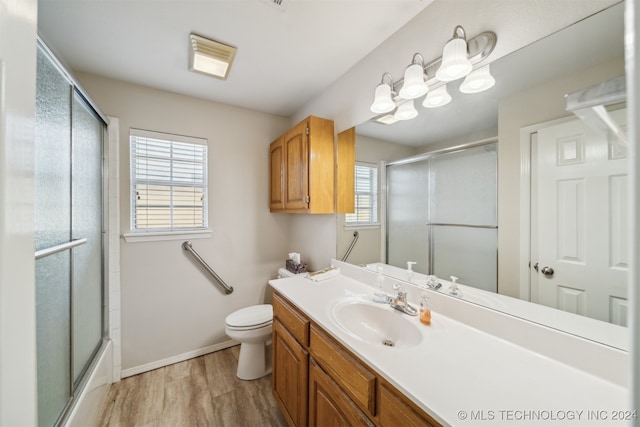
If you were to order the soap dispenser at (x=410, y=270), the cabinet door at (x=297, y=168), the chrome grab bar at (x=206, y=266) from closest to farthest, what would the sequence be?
the soap dispenser at (x=410, y=270)
the cabinet door at (x=297, y=168)
the chrome grab bar at (x=206, y=266)

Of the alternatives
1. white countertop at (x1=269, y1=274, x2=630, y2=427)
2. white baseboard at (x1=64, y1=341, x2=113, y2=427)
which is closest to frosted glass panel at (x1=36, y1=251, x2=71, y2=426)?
white baseboard at (x1=64, y1=341, x2=113, y2=427)

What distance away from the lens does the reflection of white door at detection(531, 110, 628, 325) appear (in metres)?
0.73

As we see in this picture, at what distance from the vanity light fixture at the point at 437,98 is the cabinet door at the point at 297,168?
90cm

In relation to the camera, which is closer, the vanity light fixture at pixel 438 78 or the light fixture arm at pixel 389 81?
the vanity light fixture at pixel 438 78

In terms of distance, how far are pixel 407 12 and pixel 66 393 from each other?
2676 mm

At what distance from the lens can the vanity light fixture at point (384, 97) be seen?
1.44 m

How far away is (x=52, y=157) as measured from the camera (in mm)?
1132

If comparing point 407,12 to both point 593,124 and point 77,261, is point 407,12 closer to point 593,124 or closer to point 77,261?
point 593,124

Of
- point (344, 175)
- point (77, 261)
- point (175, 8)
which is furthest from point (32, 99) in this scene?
point (344, 175)

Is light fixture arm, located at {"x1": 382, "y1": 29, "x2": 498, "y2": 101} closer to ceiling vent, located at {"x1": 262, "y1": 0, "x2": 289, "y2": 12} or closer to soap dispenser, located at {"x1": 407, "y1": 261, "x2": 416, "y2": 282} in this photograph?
→ ceiling vent, located at {"x1": 262, "y1": 0, "x2": 289, "y2": 12}

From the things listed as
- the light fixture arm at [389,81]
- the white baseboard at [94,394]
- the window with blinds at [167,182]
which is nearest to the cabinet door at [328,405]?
the white baseboard at [94,394]

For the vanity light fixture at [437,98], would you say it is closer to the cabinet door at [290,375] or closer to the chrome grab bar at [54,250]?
the cabinet door at [290,375]

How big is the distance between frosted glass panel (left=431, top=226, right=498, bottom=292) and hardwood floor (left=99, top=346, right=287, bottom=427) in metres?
1.43

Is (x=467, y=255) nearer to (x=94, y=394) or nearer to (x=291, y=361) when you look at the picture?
(x=291, y=361)
